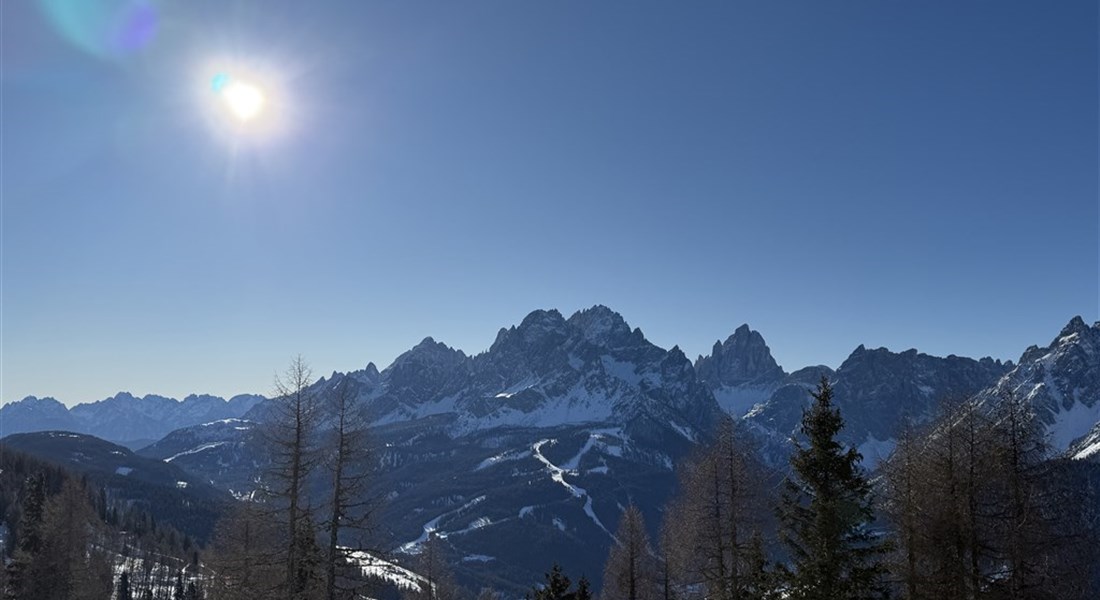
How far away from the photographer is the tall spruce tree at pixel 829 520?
20453 mm

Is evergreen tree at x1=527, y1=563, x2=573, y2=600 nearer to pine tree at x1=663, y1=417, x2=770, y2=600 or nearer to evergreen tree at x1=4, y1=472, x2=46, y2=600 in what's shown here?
pine tree at x1=663, y1=417, x2=770, y2=600

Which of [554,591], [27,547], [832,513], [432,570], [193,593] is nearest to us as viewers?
[832,513]

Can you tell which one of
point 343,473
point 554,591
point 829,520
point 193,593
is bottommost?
point 193,593

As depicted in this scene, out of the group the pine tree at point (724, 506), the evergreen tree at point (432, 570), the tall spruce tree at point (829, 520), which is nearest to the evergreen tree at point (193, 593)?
the evergreen tree at point (432, 570)

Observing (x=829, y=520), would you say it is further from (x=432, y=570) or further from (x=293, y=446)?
(x=432, y=570)

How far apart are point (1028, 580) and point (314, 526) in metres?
26.7

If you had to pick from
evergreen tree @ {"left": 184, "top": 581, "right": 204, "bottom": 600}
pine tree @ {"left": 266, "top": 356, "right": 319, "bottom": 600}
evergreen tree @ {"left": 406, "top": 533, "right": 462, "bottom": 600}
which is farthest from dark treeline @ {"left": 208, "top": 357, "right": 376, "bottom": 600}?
evergreen tree @ {"left": 184, "top": 581, "right": 204, "bottom": 600}

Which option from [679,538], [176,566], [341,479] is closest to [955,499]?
[679,538]

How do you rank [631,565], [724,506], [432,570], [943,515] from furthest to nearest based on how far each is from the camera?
[432,570] → [631,565] → [724,506] → [943,515]

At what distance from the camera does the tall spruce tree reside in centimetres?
2045

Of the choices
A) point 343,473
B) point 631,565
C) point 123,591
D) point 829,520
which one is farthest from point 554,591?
point 123,591

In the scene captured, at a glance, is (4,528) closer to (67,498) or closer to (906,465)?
(67,498)

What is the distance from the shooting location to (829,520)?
2067cm

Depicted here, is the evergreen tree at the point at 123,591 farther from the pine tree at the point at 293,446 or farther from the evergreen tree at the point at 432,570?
the pine tree at the point at 293,446
